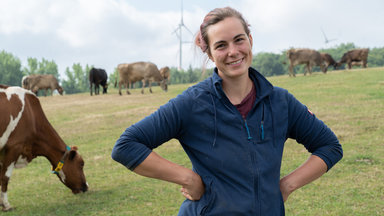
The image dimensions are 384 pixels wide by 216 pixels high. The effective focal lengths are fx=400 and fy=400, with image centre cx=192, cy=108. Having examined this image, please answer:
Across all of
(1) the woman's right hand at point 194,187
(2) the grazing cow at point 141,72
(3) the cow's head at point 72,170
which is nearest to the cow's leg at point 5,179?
(3) the cow's head at point 72,170

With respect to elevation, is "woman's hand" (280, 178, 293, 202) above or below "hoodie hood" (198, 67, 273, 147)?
below

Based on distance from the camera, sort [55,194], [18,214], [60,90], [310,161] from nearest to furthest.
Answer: [310,161] < [18,214] < [55,194] < [60,90]

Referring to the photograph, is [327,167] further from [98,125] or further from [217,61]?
[98,125]

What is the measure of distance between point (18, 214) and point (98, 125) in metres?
10.5

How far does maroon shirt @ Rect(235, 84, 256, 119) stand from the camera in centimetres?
234

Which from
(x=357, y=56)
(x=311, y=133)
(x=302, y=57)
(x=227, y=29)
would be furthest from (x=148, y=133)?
(x=357, y=56)

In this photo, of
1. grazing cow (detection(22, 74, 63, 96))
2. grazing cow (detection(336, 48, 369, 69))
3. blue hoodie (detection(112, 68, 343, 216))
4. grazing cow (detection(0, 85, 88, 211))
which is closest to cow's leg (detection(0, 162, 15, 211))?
grazing cow (detection(0, 85, 88, 211))

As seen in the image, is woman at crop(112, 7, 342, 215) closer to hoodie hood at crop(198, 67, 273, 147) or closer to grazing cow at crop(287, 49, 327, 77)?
hoodie hood at crop(198, 67, 273, 147)

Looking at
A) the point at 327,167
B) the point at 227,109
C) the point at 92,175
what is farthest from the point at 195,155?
the point at 92,175

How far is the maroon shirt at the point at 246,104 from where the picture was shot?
2338mm

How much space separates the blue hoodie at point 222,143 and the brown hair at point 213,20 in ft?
0.74

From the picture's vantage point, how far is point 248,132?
223 centimetres

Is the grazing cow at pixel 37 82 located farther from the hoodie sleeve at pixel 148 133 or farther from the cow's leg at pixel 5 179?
the hoodie sleeve at pixel 148 133

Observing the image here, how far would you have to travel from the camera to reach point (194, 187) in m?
2.24
